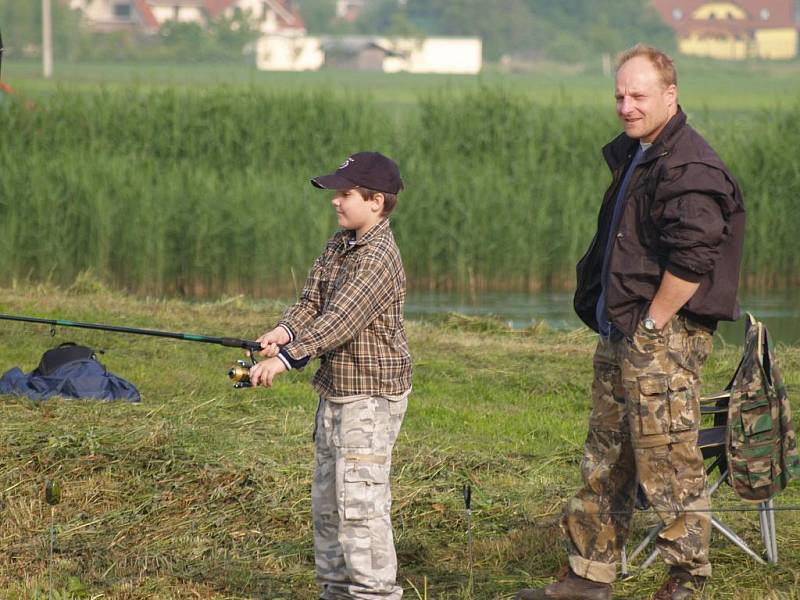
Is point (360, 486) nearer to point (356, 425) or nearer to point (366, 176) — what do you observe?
point (356, 425)

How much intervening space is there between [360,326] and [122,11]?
71814mm

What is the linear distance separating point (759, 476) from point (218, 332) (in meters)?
6.18

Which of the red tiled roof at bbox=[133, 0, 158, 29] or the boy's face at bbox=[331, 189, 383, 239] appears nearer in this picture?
the boy's face at bbox=[331, 189, 383, 239]

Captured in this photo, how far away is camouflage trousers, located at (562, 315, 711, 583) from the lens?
4.49 m

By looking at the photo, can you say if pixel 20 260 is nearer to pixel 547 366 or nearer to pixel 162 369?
pixel 162 369

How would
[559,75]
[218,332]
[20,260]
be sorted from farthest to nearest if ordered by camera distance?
[559,75]
[20,260]
[218,332]

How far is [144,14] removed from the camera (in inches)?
2840

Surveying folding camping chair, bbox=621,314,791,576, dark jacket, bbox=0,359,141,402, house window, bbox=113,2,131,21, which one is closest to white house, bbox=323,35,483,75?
house window, bbox=113,2,131,21

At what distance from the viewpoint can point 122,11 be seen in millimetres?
73500

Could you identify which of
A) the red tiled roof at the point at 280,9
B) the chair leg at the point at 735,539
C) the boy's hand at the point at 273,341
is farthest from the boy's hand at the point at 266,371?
the red tiled roof at the point at 280,9

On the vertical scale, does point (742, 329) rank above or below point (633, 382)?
below

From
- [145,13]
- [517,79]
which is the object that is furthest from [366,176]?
[145,13]

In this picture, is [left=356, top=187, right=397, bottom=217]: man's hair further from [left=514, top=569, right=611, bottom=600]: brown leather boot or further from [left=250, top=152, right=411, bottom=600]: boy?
[left=514, top=569, right=611, bottom=600]: brown leather boot

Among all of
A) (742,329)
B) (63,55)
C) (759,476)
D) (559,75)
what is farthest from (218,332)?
(559,75)
